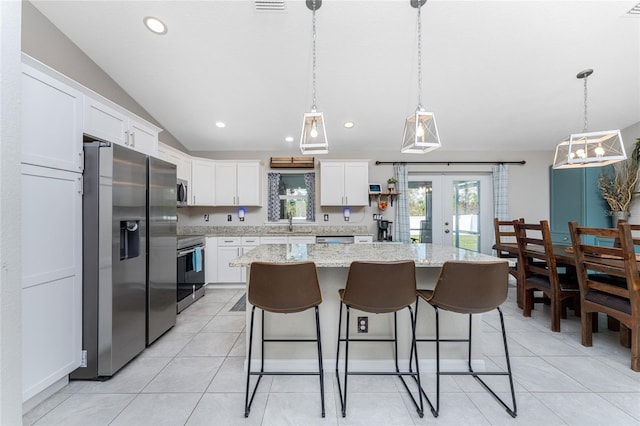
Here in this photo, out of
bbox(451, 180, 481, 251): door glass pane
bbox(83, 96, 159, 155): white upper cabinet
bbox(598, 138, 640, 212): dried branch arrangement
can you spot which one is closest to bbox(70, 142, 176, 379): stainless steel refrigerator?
bbox(83, 96, 159, 155): white upper cabinet

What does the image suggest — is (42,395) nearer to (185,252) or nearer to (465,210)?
(185,252)

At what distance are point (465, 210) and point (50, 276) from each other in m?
5.71

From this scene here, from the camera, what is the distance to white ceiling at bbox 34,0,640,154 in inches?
92.7

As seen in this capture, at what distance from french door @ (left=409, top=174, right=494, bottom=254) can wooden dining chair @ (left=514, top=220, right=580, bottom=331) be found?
5.57 ft

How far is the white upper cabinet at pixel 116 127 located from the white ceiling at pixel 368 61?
767 mm

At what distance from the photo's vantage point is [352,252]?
6.84 ft

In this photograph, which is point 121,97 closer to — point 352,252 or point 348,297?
point 352,252

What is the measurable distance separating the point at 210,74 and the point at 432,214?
434cm

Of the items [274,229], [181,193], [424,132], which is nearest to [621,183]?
[424,132]

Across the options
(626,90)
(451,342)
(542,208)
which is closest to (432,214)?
(542,208)

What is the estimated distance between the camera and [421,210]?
496 cm

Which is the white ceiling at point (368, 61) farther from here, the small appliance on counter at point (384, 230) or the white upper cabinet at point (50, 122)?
the small appliance on counter at point (384, 230)

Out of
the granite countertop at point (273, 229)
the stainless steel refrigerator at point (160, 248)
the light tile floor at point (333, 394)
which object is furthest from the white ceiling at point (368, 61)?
the light tile floor at point (333, 394)

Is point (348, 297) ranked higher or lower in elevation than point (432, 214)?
lower
